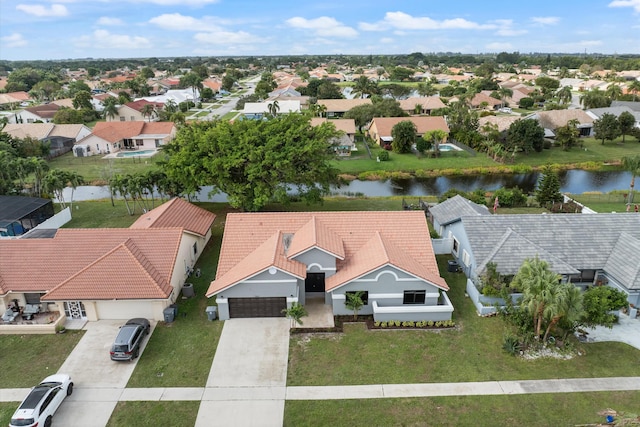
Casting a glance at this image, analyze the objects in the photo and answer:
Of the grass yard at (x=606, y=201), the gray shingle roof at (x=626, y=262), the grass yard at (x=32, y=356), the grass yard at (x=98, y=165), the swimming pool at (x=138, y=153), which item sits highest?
the gray shingle roof at (x=626, y=262)

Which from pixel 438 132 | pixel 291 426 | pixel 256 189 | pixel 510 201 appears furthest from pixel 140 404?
pixel 438 132

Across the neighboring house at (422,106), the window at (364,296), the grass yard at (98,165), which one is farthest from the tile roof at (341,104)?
→ the window at (364,296)

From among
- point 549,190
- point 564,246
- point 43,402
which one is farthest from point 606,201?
point 43,402

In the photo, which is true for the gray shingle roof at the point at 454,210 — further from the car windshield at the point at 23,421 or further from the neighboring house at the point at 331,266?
the car windshield at the point at 23,421

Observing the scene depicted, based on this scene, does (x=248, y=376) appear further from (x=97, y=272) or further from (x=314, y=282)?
(x=97, y=272)

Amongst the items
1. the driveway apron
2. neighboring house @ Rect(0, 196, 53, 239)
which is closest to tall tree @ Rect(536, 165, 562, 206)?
the driveway apron

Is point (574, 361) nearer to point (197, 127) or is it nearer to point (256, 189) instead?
point (256, 189)
